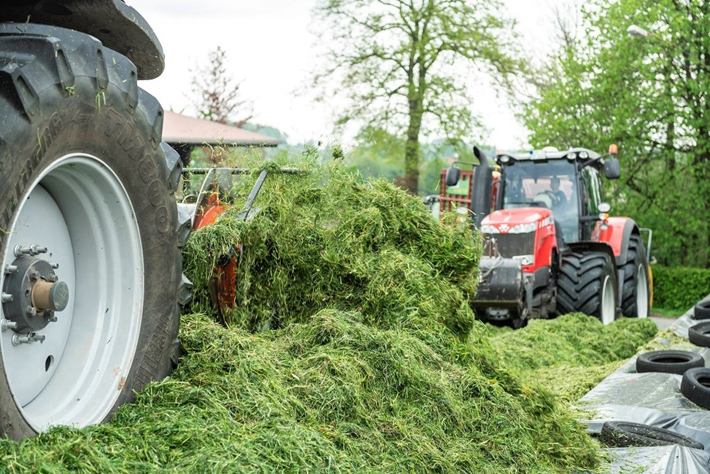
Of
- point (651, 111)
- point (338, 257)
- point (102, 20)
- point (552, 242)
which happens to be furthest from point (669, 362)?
point (651, 111)

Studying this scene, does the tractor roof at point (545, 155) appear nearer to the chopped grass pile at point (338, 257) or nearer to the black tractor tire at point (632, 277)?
the black tractor tire at point (632, 277)

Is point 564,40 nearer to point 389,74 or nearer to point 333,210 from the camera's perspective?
point 389,74

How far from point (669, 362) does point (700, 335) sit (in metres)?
1.00

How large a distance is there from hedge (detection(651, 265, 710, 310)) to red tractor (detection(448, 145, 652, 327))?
6.72 metres

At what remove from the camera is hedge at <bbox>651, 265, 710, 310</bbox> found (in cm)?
1928

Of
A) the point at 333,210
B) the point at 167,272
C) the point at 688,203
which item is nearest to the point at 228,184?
the point at 333,210

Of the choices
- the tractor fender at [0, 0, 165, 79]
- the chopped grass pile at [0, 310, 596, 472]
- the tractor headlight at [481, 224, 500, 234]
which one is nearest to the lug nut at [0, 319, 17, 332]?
the chopped grass pile at [0, 310, 596, 472]

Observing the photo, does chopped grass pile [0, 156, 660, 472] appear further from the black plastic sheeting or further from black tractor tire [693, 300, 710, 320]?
black tractor tire [693, 300, 710, 320]

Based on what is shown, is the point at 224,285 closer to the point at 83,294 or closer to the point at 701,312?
the point at 83,294

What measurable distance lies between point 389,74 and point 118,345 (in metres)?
23.1

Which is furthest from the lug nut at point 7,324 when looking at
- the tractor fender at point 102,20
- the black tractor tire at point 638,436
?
the black tractor tire at point 638,436

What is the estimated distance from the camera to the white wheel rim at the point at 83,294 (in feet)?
8.55

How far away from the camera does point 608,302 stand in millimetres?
11297

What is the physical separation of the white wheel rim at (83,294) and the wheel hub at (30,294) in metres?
0.09
